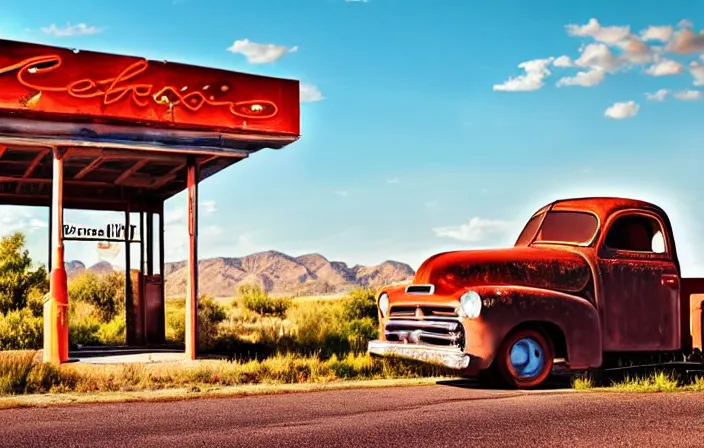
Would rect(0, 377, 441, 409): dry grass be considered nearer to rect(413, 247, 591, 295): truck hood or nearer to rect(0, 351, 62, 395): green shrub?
Answer: rect(0, 351, 62, 395): green shrub

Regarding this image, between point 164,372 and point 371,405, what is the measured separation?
4145mm

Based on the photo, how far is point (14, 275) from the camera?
77.4ft

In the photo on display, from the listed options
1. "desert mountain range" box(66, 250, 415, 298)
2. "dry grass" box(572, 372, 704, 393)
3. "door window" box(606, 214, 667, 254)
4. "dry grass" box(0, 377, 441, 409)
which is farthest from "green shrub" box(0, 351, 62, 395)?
"desert mountain range" box(66, 250, 415, 298)

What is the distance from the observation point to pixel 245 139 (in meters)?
15.2

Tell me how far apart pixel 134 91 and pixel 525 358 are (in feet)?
23.7

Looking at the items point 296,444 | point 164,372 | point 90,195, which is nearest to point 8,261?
point 90,195

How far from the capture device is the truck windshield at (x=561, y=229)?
12.2 meters

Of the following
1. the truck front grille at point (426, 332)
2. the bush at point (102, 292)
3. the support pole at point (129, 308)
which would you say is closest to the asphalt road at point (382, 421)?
the truck front grille at point (426, 332)

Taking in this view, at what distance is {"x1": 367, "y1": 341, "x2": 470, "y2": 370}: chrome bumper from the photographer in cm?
1092

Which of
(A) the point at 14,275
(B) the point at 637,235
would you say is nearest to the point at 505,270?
(B) the point at 637,235

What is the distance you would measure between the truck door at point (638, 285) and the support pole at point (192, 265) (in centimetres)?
645

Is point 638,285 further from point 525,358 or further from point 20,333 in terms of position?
point 20,333

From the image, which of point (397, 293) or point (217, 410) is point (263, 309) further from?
point (217, 410)

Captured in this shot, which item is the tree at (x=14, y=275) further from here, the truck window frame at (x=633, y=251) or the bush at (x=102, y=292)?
the truck window frame at (x=633, y=251)
